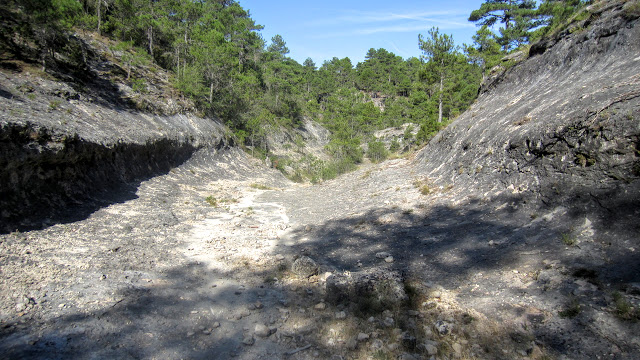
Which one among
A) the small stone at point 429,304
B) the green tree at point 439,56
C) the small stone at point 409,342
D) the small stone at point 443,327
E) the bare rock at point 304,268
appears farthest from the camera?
the green tree at point 439,56

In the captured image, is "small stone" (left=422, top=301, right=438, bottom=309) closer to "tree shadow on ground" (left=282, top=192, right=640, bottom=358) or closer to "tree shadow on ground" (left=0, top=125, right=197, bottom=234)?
"tree shadow on ground" (left=282, top=192, right=640, bottom=358)

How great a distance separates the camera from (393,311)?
5.03m

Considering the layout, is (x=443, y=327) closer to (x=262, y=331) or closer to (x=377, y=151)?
(x=262, y=331)

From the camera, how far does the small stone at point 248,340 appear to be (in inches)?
176

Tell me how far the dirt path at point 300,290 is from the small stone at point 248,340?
3 cm

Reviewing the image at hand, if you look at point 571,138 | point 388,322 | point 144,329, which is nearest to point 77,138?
point 144,329

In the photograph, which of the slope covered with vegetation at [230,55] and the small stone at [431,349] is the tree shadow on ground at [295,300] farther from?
the slope covered with vegetation at [230,55]

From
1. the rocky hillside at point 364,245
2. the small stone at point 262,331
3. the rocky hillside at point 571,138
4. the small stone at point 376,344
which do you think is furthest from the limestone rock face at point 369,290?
the rocky hillside at point 571,138

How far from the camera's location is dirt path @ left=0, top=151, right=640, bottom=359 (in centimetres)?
406

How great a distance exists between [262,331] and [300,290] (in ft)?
4.91

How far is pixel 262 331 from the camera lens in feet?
15.6

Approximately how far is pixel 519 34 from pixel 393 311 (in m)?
37.0

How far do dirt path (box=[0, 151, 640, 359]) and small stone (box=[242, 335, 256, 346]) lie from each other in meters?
0.03

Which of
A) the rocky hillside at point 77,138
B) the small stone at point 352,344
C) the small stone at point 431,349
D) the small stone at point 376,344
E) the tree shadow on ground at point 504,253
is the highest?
the rocky hillside at point 77,138
